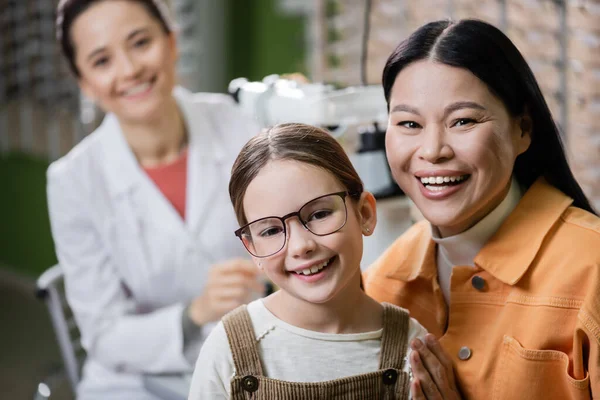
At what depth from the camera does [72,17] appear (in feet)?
5.36

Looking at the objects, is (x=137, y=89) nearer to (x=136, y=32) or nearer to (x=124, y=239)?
(x=136, y=32)

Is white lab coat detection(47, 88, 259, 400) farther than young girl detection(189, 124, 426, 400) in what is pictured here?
Yes

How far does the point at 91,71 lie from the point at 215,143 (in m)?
0.31

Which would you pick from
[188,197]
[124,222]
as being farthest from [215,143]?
[124,222]

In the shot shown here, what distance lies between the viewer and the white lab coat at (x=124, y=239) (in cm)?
171

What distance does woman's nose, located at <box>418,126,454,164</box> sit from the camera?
92 cm

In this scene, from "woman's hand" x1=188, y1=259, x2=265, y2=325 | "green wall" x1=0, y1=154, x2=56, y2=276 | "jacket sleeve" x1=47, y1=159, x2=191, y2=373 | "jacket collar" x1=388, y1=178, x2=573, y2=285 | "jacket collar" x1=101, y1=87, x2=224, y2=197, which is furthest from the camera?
"green wall" x1=0, y1=154, x2=56, y2=276

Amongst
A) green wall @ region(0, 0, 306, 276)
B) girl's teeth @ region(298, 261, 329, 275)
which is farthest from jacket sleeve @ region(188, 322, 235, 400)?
green wall @ region(0, 0, 306, 276)

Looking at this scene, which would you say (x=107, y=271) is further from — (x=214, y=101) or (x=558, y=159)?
(x=558, y=159)

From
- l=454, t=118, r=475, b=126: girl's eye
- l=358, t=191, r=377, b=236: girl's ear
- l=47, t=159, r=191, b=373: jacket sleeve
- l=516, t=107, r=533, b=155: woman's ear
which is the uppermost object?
l=454, t=118, r=475, b=126: girl's eye

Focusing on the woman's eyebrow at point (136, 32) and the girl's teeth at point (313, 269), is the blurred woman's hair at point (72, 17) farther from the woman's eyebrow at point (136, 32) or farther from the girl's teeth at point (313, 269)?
the girl's teeth at point (313, 269)

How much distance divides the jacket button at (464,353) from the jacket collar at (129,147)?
901 mm

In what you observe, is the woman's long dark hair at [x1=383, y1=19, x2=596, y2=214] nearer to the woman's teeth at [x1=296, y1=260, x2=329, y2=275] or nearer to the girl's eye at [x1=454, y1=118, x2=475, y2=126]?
the girl's eye at [x1=454, y1=118, x2=475, y2=126]

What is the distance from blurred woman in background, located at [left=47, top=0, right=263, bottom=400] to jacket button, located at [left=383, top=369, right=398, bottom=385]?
76 centimetres
